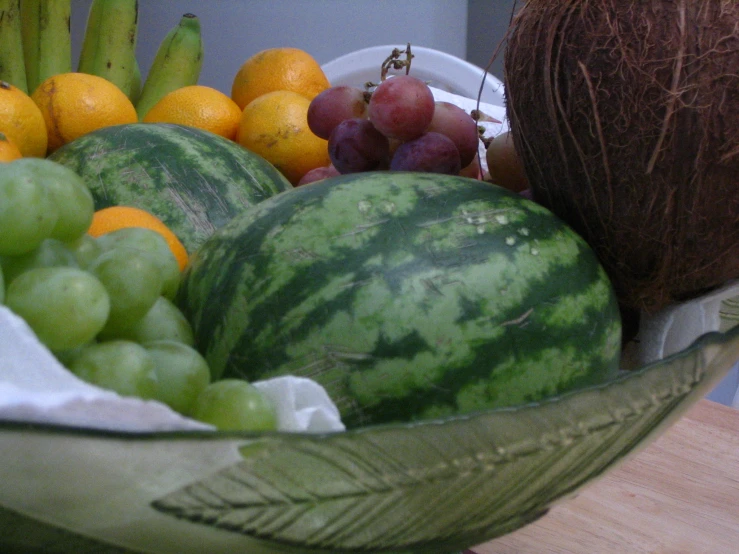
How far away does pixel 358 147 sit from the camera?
0.69 meters

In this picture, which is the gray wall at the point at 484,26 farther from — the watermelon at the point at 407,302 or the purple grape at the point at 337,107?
the watermelon at the point at 407,302

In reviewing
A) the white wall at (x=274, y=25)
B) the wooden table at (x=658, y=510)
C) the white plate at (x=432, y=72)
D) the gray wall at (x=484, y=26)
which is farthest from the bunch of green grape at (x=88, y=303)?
the gray wall at (x=484, y=26)

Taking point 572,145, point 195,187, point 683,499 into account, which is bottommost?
point 683,499

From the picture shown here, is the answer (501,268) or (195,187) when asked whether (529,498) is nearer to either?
(501,268)

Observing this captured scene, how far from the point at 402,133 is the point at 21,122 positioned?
440 millimetres

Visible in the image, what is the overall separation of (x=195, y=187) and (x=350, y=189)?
301 millimetres

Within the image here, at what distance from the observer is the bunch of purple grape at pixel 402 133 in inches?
26.0

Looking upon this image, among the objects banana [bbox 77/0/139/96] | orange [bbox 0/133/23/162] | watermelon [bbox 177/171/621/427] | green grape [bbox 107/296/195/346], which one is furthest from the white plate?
green grape [bbox 107/296/195/346]

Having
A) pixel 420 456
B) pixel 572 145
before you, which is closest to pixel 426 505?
pixel 420 456

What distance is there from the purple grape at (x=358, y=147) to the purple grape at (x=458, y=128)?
0.05 metres

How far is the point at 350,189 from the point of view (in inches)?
19.6

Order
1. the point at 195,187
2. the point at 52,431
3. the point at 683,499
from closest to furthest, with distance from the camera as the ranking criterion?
the point at 52,431, the point at 683,499, the point at 195,187

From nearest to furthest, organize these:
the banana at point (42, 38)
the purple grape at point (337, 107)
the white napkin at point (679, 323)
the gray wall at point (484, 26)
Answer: the white napkin at point (679, 323) < the purple grape at point (337, 107) < the banana at point (42, 38) < the gray wall at point (484, 26)

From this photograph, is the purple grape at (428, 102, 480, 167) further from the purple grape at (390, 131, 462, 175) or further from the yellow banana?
the yellow banana
